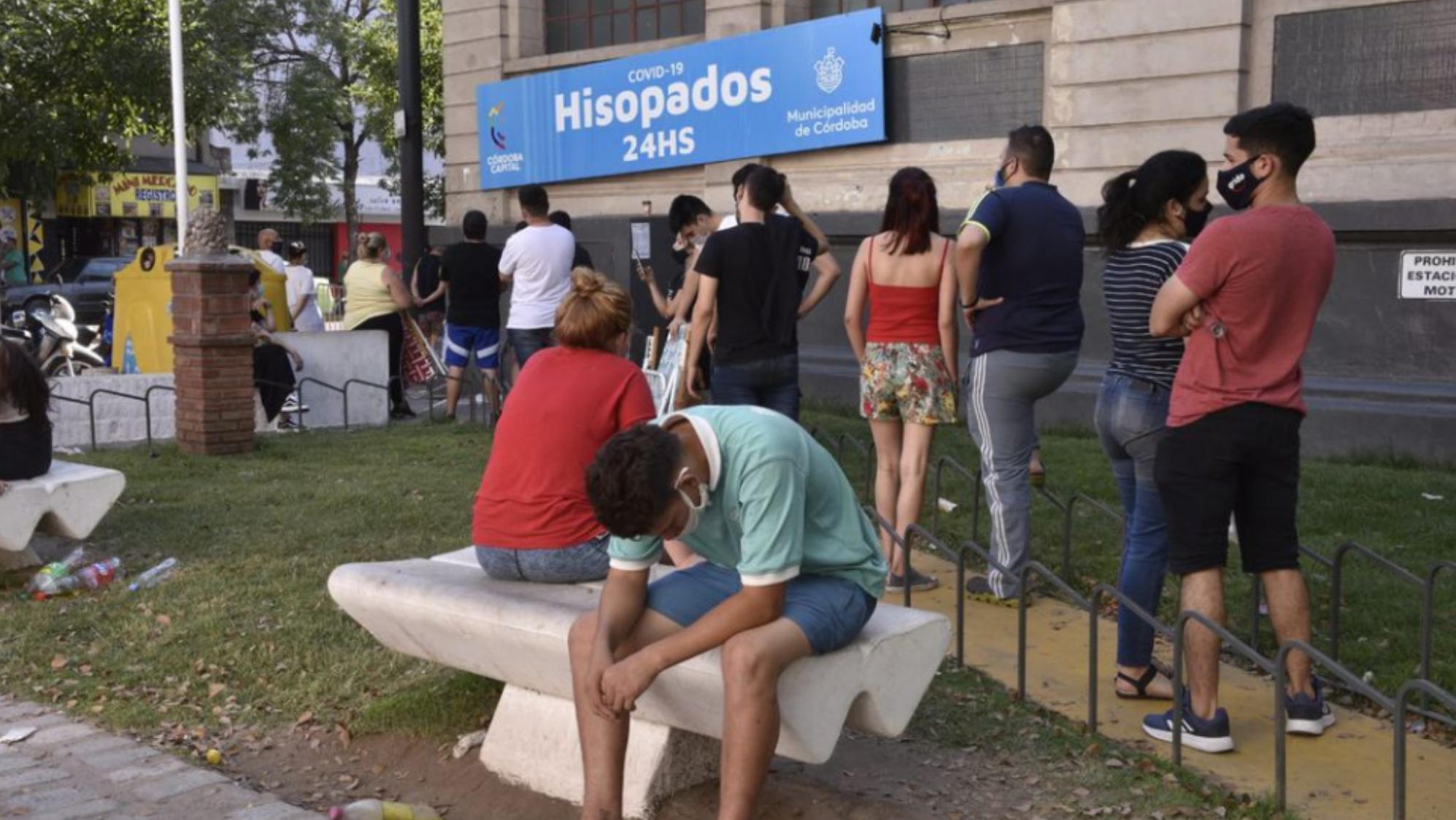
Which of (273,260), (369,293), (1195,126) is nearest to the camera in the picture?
(1195,126)

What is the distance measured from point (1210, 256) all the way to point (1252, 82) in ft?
25.5

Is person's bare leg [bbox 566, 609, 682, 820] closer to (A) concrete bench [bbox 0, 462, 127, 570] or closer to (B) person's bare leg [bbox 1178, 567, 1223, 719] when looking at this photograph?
(B) person's bare leg [bbox 1178, 567, 1223, 719]

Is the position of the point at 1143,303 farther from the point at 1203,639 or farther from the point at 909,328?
the point at 909,328

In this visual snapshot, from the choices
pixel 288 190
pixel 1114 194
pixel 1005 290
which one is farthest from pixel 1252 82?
pixel 288 190

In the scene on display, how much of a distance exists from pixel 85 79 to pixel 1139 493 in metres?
25.9

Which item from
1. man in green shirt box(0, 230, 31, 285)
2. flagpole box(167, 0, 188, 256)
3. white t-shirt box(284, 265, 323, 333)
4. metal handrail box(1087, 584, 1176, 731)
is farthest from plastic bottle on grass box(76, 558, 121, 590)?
man in green shirt box(0, 230, 31, 285)

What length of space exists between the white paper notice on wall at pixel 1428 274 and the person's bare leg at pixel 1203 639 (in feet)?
22.9

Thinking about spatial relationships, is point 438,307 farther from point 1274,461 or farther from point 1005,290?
point 1274,461

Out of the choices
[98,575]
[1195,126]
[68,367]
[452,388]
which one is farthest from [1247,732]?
[68,367]

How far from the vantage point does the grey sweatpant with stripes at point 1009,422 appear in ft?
20.2

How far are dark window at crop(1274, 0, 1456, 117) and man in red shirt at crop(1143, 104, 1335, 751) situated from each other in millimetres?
6920

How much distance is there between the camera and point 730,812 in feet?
12.2

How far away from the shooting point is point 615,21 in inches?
686

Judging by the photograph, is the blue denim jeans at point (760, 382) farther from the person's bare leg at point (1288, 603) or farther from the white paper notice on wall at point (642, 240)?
the white paper notice on wall at point (642, 240)
